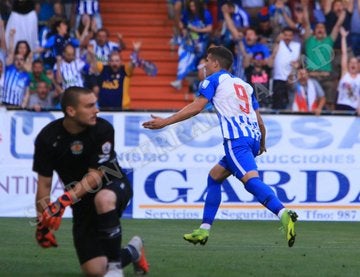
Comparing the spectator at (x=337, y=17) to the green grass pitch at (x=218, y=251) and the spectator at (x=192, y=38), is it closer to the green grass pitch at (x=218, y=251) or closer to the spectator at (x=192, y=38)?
the spectator at (x=192, y=38)

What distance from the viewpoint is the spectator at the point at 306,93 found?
1745cm

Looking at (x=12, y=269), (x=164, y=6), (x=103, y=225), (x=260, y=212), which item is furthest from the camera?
(x=164, y=6)

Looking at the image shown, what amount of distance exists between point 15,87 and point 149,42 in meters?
4.24

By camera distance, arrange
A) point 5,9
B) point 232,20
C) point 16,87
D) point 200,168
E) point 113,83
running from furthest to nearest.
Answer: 1. point 5,9
2. point 232,20
3. point 16,87
4. point 113,83
5. point 200,168

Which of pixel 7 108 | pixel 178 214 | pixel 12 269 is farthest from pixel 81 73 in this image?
pixel 12 269

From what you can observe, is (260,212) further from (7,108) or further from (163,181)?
(7,108)

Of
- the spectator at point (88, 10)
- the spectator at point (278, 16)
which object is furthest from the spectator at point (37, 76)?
the spectator at point (278, 16)

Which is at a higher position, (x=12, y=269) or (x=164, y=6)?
(x=164, y=6)

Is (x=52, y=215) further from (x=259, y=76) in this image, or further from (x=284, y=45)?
(x=284, y=45)

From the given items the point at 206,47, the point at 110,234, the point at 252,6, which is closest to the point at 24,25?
the point at 206,47

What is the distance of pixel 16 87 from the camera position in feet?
56.6

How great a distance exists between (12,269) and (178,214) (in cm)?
599

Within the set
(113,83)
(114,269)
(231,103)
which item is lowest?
(114,269)

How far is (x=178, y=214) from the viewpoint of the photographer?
1519 centimetres
